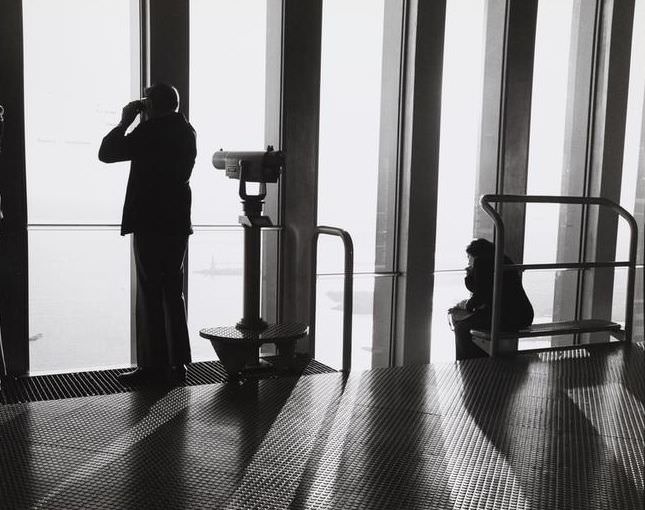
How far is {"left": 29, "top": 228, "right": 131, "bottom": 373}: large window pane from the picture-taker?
4.23 metres

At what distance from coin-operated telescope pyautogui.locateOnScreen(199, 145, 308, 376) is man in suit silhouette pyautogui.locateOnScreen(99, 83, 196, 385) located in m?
0.29

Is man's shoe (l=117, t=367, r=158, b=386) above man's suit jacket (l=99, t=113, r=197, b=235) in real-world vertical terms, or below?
below

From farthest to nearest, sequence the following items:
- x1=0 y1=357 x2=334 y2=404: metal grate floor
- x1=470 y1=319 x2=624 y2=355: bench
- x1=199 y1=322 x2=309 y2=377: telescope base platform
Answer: x1=0 y1=357 x2=334 y2=404: metal grate floor < x1=470 y1=319 x2=624 y2=355: bench < x1=199 y1=322 x2=309 y2=377: telescope base platform

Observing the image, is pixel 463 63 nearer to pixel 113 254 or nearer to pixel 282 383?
pixel 113 254

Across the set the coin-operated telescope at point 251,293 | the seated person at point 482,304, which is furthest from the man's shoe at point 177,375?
the seated person at point 482,304

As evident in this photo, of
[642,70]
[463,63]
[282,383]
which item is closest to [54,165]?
[282,383]

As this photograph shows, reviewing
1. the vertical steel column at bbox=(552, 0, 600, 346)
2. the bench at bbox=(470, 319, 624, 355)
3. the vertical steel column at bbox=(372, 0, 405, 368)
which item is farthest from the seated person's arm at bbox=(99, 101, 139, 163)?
the vertical steel column at bbox=(552, 0, 600, 346)

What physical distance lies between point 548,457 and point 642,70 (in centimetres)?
506

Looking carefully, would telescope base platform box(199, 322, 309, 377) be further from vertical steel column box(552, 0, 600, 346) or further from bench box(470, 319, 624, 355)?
vertical steel column box(552, 0, 600, 346)

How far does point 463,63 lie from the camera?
5449 mm

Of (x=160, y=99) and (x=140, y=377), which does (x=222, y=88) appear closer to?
(x=160, y=99)

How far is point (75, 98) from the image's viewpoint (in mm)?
4258

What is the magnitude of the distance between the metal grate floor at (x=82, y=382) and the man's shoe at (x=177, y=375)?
0.14ft

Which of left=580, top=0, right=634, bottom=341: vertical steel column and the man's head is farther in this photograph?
left=580, top=0, right=634, bottom=341: vertical steel column
